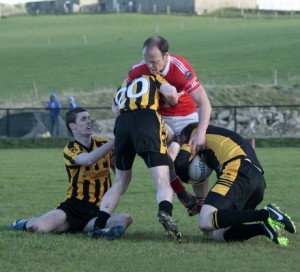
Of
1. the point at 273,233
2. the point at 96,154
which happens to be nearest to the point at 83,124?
the point at 96,154

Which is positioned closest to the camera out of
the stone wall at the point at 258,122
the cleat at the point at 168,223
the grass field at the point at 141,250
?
the grass field at the point at 141,250

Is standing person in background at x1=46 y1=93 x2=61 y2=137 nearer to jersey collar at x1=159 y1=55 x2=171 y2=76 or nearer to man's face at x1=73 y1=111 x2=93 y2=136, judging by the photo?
man's face at x1=73 y1=111 x2=93 y2=136

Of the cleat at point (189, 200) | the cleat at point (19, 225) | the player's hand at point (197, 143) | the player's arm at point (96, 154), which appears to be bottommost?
the cleat at point (19, 225)

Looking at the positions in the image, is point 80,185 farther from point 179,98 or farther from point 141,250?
point 141,250

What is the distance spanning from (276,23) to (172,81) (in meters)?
79.4

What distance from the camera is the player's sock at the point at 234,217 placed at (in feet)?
26.6

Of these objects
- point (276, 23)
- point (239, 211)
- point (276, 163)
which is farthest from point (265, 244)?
point (276, 23)

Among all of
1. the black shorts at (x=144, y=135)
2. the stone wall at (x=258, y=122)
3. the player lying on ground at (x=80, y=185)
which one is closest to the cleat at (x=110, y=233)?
the player lying on ground at (x=80, y=185)

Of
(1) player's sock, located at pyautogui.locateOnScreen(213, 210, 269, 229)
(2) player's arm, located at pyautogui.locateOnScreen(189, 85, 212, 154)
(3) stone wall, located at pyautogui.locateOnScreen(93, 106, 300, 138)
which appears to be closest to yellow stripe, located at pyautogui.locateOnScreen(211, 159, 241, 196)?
(1) player's sock, located at pyautogui.locateOnScreen(213, 210, 269, 229)

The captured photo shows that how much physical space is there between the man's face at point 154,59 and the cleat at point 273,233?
1818 mm

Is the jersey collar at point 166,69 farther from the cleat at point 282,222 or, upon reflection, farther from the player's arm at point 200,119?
the cleat at point 282,222

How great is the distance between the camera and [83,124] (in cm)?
927

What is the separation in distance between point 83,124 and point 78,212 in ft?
2.88

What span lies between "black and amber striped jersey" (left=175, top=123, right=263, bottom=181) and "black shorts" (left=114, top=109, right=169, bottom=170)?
186 mm
